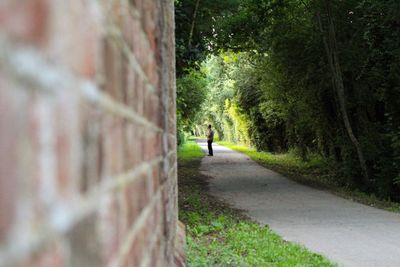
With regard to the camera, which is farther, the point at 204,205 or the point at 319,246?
the point at 204,205

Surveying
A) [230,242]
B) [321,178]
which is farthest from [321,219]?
[321,178]

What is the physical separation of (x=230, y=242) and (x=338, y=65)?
9658 mm

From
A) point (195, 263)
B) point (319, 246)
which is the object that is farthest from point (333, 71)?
point (195, 263)

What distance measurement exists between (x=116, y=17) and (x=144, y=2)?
79 cm

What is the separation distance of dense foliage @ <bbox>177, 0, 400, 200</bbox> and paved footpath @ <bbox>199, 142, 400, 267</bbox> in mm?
1967

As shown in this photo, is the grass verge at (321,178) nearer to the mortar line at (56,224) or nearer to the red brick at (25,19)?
the mortar line at (56,224)

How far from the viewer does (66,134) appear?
80 centimetres

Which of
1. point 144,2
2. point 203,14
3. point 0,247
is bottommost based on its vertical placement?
point 0,247

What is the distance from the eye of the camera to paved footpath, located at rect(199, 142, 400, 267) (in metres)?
8.86

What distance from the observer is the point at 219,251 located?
28.1ft

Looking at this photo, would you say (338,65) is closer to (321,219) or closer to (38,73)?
(321,219)

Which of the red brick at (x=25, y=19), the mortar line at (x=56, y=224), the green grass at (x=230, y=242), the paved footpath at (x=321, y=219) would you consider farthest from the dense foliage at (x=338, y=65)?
the red brick at (x=25, y=19)

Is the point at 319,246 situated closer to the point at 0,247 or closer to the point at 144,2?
the point at 144,2

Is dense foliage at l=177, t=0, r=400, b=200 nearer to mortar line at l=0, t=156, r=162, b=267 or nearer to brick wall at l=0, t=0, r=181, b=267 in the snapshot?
brick wall at l=0, t=0, r=181, b=267
